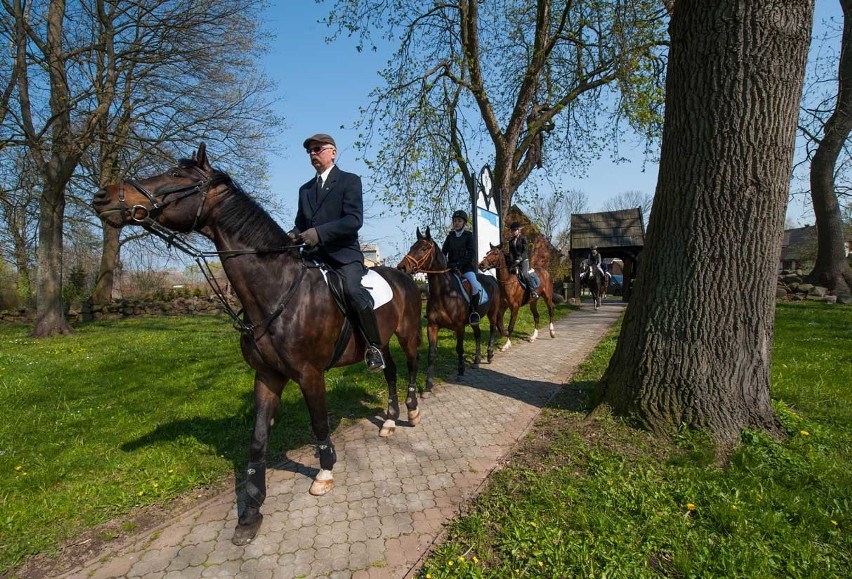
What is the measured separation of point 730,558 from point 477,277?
20.8 feet

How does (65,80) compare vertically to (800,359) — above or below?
above

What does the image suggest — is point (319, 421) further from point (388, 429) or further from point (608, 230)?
point (608, 230)

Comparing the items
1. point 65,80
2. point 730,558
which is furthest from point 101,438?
point 65,80

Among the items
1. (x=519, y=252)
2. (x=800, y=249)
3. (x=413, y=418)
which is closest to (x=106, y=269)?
(x=519, y=252)

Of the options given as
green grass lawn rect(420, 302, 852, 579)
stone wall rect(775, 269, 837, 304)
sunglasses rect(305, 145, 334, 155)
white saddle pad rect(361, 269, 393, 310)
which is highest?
sunglasses rect(305, 145, 334, 155)

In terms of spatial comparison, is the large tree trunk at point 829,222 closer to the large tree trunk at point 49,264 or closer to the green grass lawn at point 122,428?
the green grass lawn at point 122,428

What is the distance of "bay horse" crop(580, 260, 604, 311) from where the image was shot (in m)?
19.1

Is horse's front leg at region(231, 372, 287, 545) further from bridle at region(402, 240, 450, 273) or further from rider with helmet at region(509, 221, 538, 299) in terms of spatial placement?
rider with helmet at region(509, 221, 538, 299)

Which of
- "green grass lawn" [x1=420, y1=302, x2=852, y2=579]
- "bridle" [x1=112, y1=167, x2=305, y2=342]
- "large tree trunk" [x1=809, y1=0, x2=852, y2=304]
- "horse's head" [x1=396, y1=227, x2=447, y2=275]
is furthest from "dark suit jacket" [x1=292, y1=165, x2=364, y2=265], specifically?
"large tree trunk" [x1=809, y1=0, x2=852, y2=304]

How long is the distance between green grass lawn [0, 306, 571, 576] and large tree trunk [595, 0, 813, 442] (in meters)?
3.59

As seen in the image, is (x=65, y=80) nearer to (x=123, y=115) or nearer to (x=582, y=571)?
(x=123, y=115)

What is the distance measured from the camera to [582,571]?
256 cm

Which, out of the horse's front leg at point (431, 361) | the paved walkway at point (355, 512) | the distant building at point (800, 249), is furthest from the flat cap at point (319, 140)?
the distant building at point (800, 249)

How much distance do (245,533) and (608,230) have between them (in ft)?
72.2
